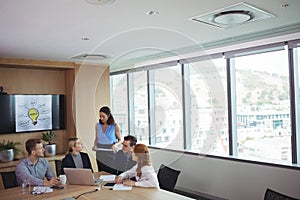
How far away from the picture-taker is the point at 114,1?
7.32 ft

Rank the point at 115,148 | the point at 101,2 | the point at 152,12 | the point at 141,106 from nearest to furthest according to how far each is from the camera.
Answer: the point at 101,2 < the point at 152,12 < the point at 115,148 < the point at 141,106

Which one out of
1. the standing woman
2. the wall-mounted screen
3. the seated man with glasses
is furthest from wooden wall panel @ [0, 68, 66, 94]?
the seated man with glasses

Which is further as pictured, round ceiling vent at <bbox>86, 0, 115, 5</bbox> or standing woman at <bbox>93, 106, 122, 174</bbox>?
standing woman at <bbox>93, 106, 122, 174</bbox>

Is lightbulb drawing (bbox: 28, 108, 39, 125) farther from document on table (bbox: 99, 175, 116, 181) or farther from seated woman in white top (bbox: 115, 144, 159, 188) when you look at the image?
seated woman in white top (bbox: 115, 144, 159, 188)

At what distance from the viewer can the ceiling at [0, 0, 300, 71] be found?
235 centimetres

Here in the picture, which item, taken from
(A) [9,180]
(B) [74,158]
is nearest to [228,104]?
(B) [74,158]

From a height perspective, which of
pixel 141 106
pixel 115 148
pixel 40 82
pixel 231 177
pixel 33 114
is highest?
pixel 40 82

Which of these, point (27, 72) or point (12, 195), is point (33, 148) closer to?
point (12, 195)

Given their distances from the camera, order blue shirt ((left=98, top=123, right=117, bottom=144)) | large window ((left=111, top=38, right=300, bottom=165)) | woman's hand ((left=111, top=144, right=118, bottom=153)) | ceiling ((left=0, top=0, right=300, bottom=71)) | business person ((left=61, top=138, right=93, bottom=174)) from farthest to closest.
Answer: blue shirt ((left=98, top=123, right=117, bottom=144))
woman's hand ((left=111, top=144, right=118, bottom=153))
large window ((left=111, top=38, right=300, bottom=165))
business person ((left=61, top=138, right=93, bottom=174))
ceiling ((left=0, top=0, right=300, bottom=71))

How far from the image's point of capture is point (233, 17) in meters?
2.73

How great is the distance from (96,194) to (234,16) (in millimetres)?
2083

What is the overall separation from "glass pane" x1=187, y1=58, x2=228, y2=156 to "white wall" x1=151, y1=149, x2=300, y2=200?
0.25 meters

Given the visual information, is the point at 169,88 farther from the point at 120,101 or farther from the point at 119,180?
the point at 119,180

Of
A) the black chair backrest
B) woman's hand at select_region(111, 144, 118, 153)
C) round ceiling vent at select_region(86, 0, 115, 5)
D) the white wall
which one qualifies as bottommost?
the white wall
